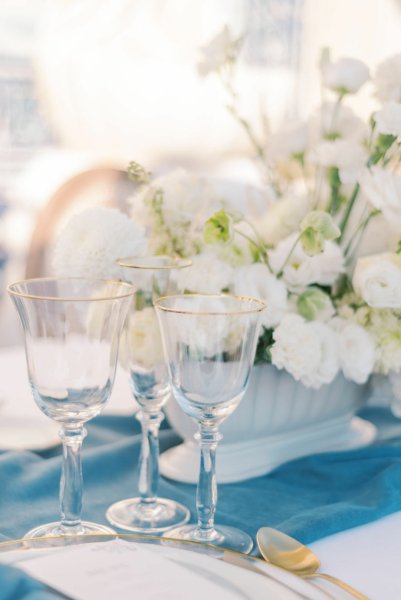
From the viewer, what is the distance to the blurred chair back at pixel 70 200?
6.62 feet

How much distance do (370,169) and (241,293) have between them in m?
0.19

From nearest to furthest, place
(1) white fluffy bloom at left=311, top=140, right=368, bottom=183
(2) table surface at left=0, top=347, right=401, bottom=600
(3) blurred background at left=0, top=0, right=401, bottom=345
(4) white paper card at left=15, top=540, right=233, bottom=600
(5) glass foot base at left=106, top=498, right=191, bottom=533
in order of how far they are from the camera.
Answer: (4) white paper card at left=15, top=540, right=233, bottom=600
(2) table surface at left=0, top=347, right=401, bottom=600
(5) glass foot base at left=106, top=498, right=191, bottom=533
(1) white fluffy bloom at left=311, top=140, right=368, bottom=183
(3) blurred background at left=0, top=0, right=401, bottom=345

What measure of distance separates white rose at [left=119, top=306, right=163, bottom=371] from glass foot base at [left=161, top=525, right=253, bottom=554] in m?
0.16

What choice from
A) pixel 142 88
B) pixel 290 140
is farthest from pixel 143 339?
pixel 142 88

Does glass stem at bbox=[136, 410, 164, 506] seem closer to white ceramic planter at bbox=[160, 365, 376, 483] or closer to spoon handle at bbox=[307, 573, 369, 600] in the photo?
white ceramic planter at bbox=[160, 365, 376, 483]

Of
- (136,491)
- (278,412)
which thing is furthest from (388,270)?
(136,491)

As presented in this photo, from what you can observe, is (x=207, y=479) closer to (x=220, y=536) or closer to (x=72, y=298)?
(x=220, y=536)

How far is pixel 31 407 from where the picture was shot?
3.67 ft

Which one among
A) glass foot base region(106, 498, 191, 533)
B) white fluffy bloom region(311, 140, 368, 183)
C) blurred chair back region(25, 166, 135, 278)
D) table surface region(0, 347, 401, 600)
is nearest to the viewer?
table surface region(0, 347, 401, 600)

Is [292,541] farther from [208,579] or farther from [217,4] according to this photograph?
[217,4]

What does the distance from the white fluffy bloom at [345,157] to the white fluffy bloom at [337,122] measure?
95 mm

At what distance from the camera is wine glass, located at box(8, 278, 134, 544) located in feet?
2.27

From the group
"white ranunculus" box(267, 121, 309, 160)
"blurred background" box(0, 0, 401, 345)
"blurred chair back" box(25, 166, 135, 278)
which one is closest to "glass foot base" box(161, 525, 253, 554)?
"white ranunculus" box(267, 121, 309, 160)

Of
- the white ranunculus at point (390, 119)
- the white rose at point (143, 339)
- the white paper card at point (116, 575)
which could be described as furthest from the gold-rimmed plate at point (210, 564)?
the white ranunculus at point (390, 119)
